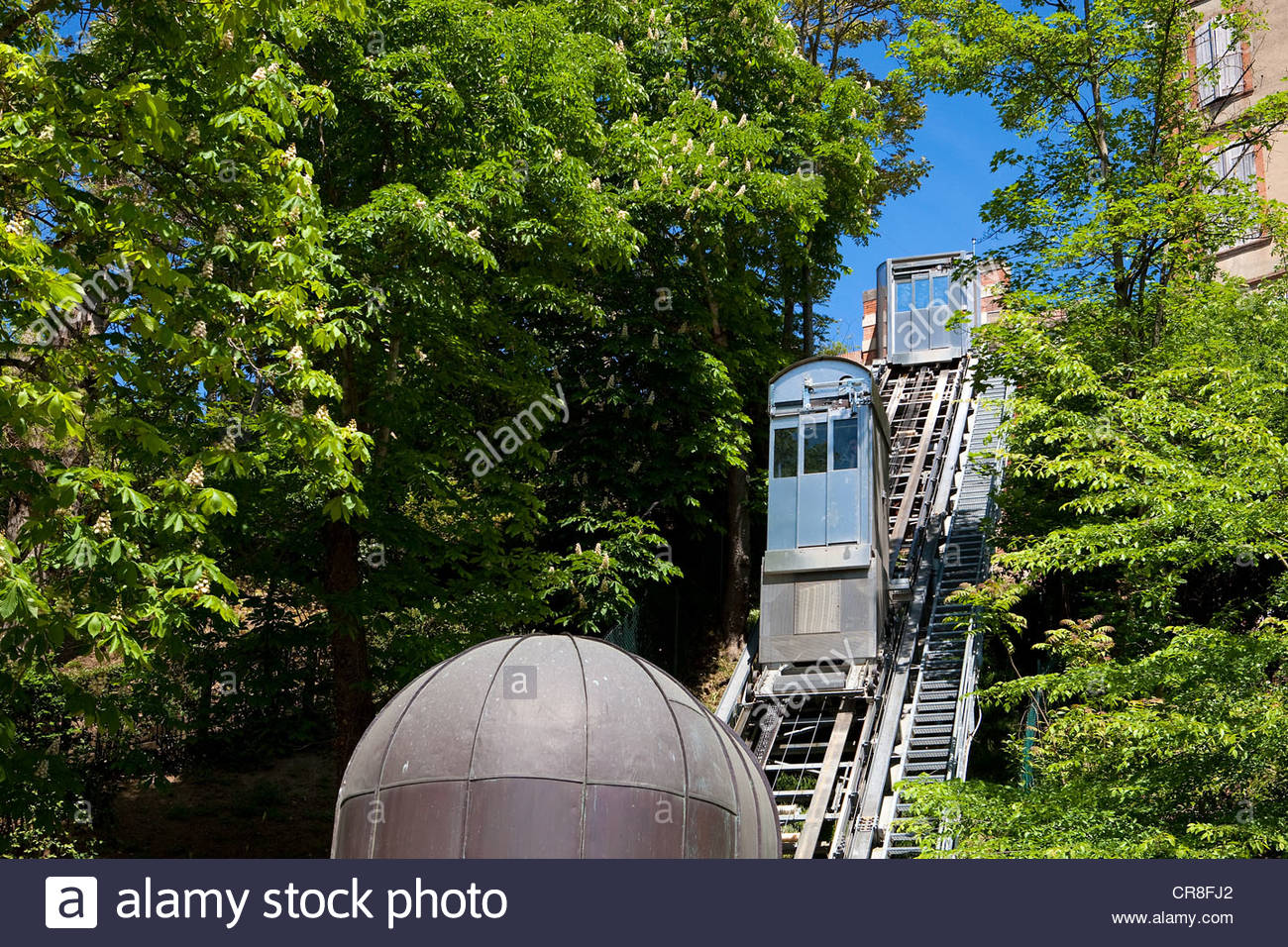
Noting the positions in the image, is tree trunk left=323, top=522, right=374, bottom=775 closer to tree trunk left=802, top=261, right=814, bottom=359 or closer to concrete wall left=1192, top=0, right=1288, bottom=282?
tree trunk left=802, top=261, right=814, bottom=359

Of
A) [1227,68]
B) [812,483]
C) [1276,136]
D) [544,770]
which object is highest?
[1227,68]

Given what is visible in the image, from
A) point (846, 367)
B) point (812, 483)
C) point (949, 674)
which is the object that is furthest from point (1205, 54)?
point (949, 674)

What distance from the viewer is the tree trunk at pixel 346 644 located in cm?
1745

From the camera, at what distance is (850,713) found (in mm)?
19875

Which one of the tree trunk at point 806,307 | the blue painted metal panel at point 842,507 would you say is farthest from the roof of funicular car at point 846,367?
the tree trunk at point 806,307

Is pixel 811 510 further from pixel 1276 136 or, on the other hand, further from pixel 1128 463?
pixel 1276 136

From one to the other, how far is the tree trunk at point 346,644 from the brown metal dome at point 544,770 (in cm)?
773

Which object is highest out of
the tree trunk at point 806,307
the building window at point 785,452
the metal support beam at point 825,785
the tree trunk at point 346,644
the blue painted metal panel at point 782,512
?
the tree trunk at point 806,307

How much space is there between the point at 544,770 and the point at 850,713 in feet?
38.0

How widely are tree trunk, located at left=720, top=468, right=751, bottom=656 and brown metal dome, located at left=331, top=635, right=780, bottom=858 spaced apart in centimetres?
1516

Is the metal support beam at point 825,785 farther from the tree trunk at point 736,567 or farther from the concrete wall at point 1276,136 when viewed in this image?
the concrete wall at point 1276,136

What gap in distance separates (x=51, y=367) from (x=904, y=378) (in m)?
23.0

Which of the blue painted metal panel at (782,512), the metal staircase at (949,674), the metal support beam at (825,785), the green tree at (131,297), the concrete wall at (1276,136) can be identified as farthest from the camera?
the concrete wall at (1276,136)

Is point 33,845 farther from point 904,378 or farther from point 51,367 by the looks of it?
point 904,378
